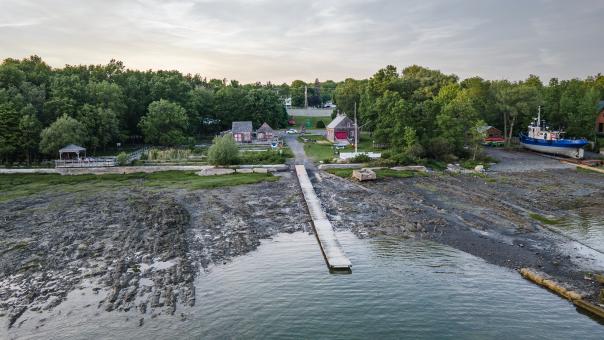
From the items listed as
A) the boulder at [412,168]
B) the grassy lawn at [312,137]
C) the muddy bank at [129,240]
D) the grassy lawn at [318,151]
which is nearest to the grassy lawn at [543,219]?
the muddy bank at [129,240]

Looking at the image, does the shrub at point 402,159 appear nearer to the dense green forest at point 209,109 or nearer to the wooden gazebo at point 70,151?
the dense green forest at point 209,109

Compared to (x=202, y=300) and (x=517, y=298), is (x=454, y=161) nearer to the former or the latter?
(x=517, y=298)

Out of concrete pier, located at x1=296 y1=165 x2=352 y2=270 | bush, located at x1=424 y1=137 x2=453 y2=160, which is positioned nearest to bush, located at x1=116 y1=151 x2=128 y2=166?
concrete pier, located at x1=296 y1=165 x2=352 y2=270

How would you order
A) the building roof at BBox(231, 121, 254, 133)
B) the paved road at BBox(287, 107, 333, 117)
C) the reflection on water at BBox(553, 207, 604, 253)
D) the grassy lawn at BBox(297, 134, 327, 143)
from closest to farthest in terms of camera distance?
the reflection on water at BBox(553, 207, 604, 253) → the building roof at BBox(231, 121, 254, 133) → the grassy lawn at BBox(297, 134, 327, 143) → the paved road at BBox(287, 107, 333, 117)

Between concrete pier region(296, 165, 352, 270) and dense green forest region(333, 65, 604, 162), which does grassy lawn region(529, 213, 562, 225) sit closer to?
concrete pier region(296, 165, 352, 270)

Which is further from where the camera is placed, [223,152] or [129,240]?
[223,152]

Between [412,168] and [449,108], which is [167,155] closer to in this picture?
[412,168]

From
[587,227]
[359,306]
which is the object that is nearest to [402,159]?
[587,227]
